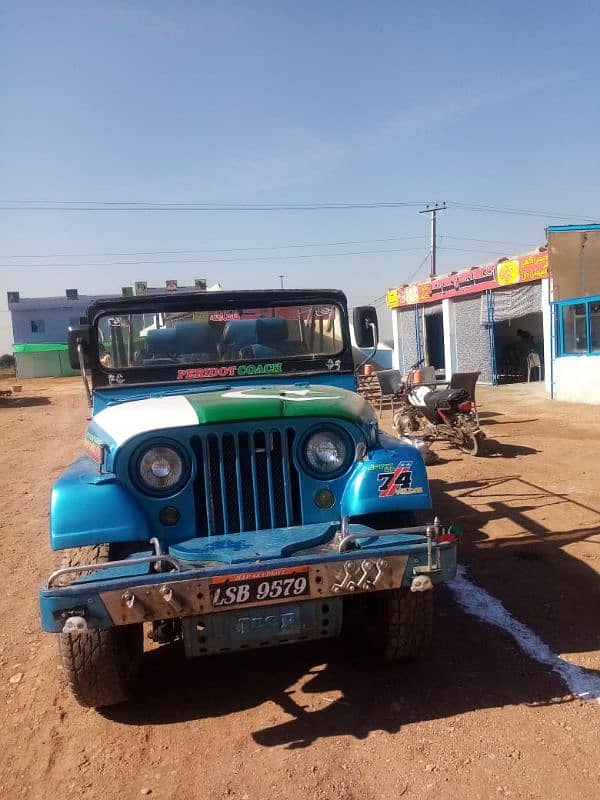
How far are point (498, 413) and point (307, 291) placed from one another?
10.5 metres

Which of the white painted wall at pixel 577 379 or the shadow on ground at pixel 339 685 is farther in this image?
the white painted wall at pixel 577 379

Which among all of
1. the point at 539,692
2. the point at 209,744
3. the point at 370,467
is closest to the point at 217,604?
the point at 209,744

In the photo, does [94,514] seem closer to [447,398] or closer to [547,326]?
[447,398]

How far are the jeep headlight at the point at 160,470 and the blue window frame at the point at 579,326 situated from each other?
13.2m

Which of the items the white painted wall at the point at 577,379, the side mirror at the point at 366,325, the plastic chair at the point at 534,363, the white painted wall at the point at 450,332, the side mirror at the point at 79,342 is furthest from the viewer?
the white painted wall at the point at 450,332

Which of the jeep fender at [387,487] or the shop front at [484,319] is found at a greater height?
the shop front at [484,319]

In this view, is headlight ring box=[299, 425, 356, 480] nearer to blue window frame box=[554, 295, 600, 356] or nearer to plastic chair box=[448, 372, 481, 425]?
plastic chair box=[448, 372, 481, 425]

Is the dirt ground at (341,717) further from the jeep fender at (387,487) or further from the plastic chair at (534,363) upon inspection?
the plastic chair at (534,363)

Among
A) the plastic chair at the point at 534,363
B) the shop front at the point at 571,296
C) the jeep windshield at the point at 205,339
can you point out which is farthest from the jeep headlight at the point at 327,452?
the plastic chair at the point at 534,363

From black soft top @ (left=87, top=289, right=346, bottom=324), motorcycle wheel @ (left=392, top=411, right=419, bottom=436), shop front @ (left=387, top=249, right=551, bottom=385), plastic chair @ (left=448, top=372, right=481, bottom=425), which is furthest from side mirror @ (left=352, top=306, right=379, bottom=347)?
shop front @ (left=387, top=249, right=551, bottom=385)

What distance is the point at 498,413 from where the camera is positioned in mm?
14680

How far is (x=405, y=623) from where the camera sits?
11.9 feet

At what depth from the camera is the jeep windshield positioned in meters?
4.82

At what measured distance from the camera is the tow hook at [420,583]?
10.7 ft
